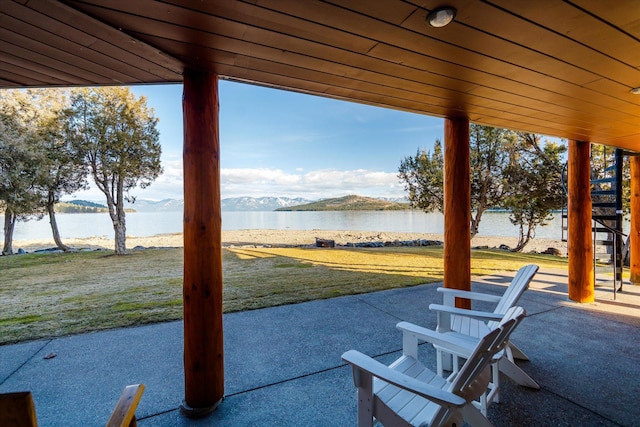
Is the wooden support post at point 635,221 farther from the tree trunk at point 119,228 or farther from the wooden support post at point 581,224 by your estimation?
the tree trunk at point 119,228

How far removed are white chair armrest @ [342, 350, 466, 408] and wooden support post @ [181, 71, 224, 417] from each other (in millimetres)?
1013

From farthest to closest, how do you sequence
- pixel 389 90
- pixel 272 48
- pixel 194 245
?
pixel 389 90 < pixel 194 245 < pixel 272 48

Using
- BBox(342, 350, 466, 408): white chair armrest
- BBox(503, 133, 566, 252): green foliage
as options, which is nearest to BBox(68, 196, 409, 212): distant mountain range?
BBox(503, 133, 566, 252): green foliage

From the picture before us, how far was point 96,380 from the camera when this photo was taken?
225cm

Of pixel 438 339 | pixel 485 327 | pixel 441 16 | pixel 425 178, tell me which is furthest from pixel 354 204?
pixel 441 16

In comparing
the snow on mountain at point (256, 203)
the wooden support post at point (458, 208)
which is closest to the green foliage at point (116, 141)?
the wooden support post at point (458, 208)

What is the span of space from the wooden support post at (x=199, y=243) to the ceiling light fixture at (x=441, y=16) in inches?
53.1

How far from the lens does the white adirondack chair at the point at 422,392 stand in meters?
1.23

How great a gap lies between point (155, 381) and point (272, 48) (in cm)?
255

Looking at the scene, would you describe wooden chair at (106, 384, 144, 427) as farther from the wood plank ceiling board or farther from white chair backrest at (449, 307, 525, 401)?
the wood plank ceiling board

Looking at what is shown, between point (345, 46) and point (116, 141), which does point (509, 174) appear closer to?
point (345, 46)

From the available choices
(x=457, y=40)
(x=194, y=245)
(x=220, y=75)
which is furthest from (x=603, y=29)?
(x=194, y=245)

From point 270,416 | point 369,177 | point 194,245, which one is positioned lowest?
point 270,416

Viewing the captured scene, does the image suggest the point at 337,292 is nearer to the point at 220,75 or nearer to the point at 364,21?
the point at 220,75
